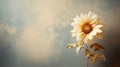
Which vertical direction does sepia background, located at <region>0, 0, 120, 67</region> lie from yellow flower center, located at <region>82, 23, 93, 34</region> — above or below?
above

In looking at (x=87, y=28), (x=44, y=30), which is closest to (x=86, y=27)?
(x=87, y=28)

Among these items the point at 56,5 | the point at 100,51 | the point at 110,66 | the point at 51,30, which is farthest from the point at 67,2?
the point at 110,66

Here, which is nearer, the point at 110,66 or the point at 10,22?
the point at 110,66

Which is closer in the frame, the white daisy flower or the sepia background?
the white daisy flower

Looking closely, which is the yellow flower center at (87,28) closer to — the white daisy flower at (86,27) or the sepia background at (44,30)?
the white daisy flower at (86,27)

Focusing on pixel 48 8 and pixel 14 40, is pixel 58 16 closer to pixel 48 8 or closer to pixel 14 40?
pixel 48 8

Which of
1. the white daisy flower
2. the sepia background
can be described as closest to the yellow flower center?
the white daisy flower

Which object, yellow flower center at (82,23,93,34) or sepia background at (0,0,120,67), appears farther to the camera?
sepia background at (0,0,120,67)

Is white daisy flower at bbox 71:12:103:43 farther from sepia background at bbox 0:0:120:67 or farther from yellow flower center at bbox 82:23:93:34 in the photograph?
sepia background at bbox 0:0:120:67
